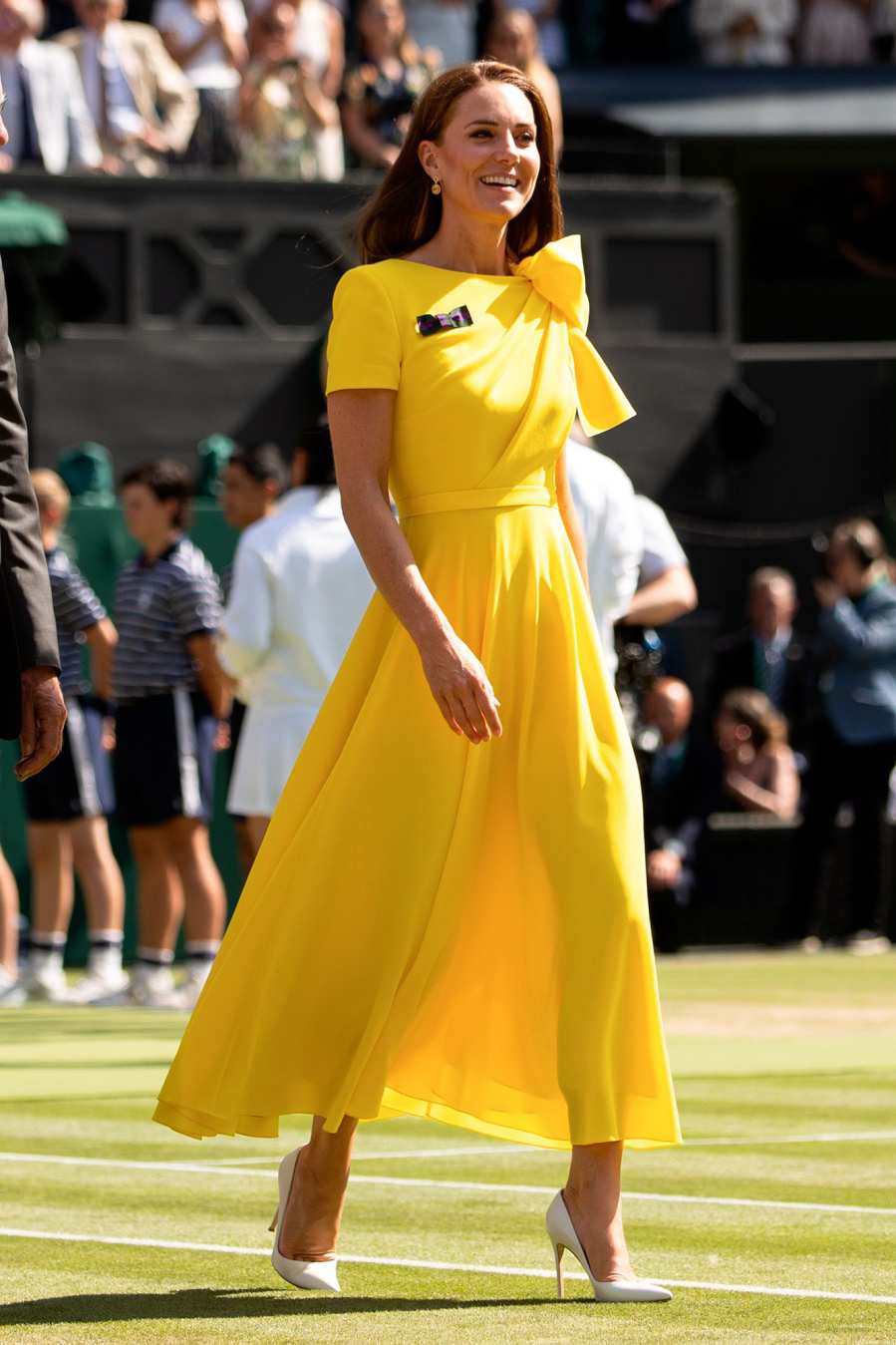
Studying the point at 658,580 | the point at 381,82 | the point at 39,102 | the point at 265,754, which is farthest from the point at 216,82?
the point at 658,580

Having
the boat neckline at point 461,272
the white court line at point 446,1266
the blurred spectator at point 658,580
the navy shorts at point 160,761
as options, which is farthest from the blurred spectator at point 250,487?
the boat neckline at point 461,272

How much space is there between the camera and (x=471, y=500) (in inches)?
212

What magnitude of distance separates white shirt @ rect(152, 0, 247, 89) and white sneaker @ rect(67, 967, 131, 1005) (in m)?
7.55

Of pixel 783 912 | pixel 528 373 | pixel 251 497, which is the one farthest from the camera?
pixel 783 912

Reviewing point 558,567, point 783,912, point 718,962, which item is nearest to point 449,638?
point 558,567

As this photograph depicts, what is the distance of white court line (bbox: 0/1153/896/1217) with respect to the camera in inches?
254

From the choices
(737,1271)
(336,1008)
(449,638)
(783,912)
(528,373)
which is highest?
(528,373)

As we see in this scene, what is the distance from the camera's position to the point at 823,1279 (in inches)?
214

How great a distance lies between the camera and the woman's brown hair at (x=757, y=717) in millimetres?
17141

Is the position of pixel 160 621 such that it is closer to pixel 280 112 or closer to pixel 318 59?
pixel 280 112

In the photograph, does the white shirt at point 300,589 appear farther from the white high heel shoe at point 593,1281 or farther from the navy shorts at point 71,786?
the white high heel shoe at point 593,1281

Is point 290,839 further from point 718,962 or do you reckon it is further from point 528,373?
point 718,962

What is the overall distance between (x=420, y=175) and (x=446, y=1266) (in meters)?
2.01

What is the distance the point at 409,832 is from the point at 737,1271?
1.05 meters
